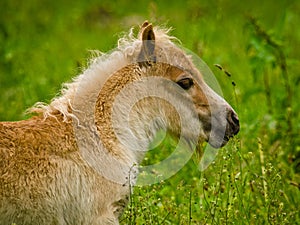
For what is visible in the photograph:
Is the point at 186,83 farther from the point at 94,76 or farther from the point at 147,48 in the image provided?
the point at 94,76

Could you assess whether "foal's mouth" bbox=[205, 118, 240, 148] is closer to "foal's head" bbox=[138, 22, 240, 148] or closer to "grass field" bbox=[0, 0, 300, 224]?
"foal's head" bbox=[138, 22, 240, 148]

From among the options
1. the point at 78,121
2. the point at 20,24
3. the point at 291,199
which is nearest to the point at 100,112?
the point at 78,121

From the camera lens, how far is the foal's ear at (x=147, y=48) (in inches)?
184

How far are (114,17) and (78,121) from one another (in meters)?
9.80

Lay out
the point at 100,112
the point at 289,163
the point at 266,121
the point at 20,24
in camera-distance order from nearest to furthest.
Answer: the point at 100,112, the point at 289,163, the point at 266,121, the point at 20,24

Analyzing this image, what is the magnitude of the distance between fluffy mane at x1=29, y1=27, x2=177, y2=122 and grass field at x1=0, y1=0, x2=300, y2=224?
28cm

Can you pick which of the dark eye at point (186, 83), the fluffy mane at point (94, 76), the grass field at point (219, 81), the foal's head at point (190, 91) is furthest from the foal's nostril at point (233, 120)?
the fluffy mane at point (94, 76)

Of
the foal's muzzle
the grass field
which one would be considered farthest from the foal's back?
the foal's muzzle

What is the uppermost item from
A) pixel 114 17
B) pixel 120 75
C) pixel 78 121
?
pixel 114 17

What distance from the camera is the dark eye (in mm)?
4816

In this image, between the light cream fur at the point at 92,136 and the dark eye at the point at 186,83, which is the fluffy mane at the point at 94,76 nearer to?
the light cream fur at the point at 92,136

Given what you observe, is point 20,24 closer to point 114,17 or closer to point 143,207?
point 114,17

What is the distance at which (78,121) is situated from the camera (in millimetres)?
4500

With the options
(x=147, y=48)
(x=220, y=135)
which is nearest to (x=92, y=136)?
(x=147, y=48)
